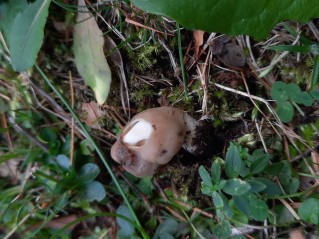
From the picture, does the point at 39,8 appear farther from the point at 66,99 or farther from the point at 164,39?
the point at 164,39

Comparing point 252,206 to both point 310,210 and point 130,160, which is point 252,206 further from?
point 130,160

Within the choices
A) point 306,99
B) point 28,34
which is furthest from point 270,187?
point 28,34

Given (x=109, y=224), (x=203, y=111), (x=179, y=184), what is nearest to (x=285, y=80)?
(x=203, y=111)

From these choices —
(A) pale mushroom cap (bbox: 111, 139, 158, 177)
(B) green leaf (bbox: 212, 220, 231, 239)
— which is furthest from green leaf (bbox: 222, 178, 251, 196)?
(A) pale mushroom cap (bbox: 111, 139, 158, 177)

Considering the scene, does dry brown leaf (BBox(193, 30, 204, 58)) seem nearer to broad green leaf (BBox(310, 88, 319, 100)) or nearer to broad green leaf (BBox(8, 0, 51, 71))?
broad green leaf (BBox(310, 88, 319, 100))

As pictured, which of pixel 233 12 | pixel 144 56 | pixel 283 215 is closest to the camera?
pixel 233 12

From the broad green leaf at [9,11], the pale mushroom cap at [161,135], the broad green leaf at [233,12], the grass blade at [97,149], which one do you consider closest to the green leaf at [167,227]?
the grass blade at [97,149]
